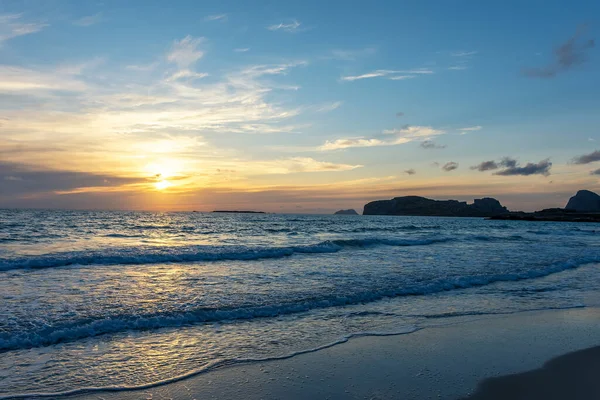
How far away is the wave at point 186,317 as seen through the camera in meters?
7.86

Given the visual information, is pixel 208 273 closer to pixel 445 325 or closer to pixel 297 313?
pixel 297 313

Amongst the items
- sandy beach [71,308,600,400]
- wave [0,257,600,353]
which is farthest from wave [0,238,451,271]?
sandy beach [71,308,600,400]

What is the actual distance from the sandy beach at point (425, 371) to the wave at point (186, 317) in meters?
2.99

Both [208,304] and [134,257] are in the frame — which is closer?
[208,304]

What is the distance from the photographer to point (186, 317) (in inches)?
379

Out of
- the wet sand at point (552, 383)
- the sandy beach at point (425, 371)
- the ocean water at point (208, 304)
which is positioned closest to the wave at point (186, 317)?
the ocean water at point (208, 304)

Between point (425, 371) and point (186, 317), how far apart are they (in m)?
5.75

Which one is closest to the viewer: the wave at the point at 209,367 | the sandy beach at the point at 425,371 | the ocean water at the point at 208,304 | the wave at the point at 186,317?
the wave at the point at 209,367

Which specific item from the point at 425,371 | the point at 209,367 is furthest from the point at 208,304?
the point at 425,371

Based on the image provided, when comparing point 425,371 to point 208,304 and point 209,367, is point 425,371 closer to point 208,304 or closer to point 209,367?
point 209,367

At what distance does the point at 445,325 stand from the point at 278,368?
488 centimetres

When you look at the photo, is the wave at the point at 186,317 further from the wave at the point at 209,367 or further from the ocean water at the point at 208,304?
the wave at the point at 209,367

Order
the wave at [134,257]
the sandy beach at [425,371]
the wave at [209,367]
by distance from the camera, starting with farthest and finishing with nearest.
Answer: the wave at [134,257] < the sandy beach at [425,371] < the wave at [209,367]

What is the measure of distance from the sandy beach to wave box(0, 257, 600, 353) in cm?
299
